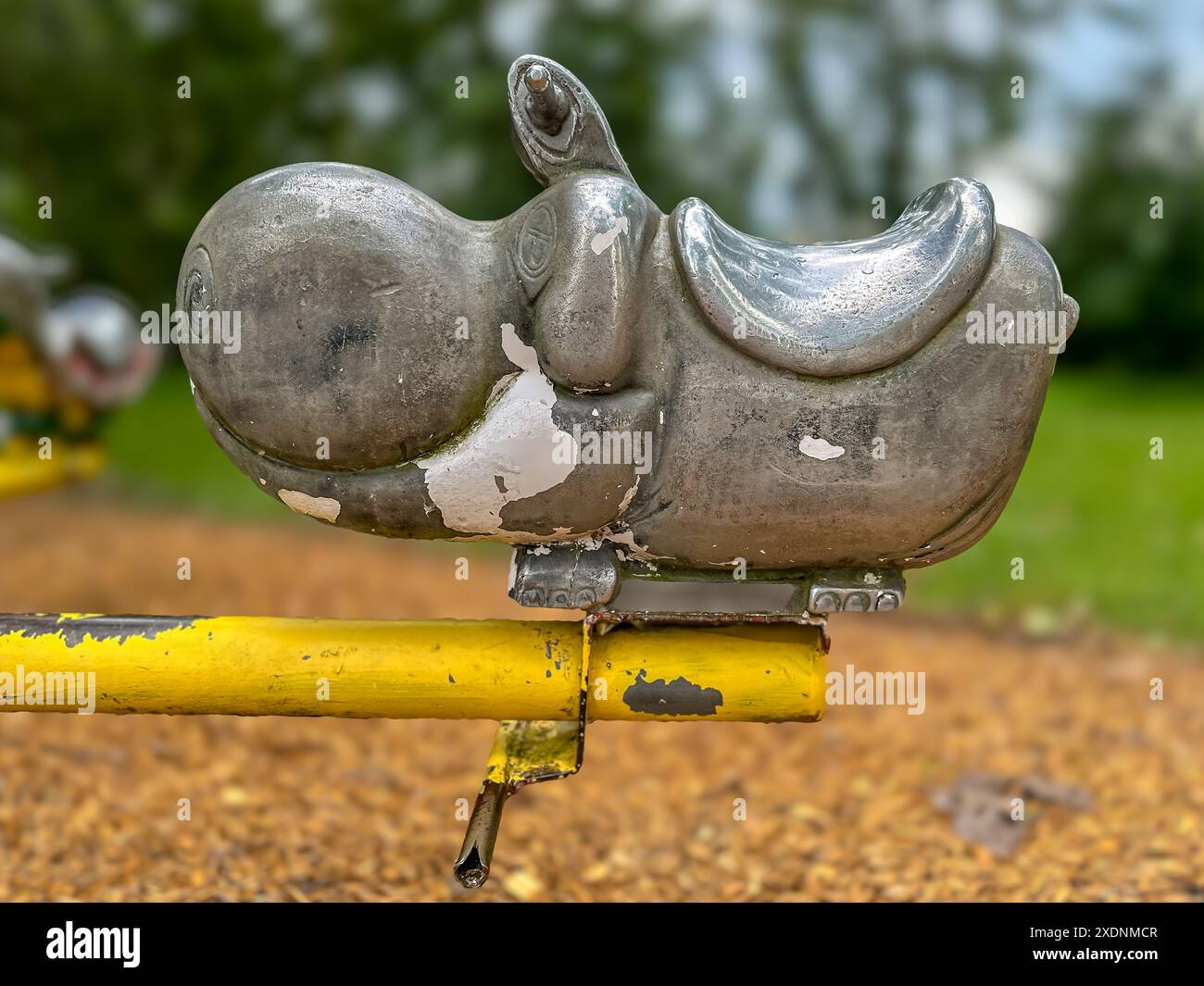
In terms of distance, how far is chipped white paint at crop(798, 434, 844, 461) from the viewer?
142 centimetres

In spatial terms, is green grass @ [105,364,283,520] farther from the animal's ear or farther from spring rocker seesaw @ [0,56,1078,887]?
the animal's ear

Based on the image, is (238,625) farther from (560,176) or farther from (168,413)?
(168,413)

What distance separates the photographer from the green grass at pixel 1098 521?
4340mm

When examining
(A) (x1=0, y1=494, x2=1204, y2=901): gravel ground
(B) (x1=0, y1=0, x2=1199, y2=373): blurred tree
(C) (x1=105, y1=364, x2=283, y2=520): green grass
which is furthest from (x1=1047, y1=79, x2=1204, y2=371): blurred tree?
(C) (x1=105, y1=364, x2=283, y2=520): green grass

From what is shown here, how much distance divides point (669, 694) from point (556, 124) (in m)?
0.75

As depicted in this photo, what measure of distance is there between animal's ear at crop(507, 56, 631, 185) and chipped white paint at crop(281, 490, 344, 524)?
50 cm

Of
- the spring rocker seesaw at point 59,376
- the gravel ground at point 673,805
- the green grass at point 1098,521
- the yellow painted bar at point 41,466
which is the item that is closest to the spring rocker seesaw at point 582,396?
the gravel ground at point 673,805

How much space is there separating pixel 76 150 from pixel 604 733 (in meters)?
5.52

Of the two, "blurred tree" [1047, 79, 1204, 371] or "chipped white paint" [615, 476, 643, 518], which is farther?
"blurred tree" [1047, 79, 1204, 371]

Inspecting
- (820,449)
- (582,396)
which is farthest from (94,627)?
(820,449)

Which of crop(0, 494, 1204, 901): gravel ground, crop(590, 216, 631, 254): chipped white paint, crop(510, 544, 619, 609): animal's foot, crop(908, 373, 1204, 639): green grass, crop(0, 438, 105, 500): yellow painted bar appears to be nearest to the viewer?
crop(590, 216, 631, 254): chipped white paint

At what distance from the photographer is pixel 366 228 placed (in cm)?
139

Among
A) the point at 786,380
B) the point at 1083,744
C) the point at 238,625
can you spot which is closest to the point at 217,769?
the point at 238,625

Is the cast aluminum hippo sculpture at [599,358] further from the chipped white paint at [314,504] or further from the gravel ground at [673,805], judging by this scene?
the gravel ground at [673,805]
